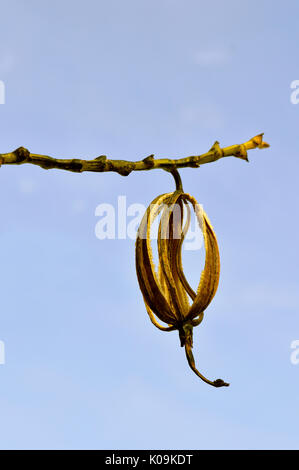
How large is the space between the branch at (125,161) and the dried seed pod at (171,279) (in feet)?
1.04

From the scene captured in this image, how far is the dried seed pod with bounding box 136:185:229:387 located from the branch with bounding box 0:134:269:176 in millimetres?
317

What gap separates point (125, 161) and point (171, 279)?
1.20 meters

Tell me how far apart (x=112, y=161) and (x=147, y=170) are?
44 cm

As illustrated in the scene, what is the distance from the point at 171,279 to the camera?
788 centimetres

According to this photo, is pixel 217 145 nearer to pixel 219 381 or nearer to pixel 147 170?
pixel 147 170

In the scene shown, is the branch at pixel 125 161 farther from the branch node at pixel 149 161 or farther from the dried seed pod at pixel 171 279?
the dried seed pod at pixel 171 279

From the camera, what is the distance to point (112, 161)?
7.61 metres

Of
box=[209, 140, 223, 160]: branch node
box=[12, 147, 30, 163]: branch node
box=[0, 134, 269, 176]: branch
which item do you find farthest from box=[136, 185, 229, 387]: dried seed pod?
box=[12, 147, 30, 163]: branch node

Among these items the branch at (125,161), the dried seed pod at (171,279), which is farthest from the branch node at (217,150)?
the dried seed pod at (171,279)

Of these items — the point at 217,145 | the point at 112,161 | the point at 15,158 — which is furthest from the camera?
the point at 217,145

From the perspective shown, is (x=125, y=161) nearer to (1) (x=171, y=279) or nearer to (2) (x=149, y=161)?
(2) (x=149, y=161)

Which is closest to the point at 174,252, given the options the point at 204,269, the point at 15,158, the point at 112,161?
the point at 204,269

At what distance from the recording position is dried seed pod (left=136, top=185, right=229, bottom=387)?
7.70 m

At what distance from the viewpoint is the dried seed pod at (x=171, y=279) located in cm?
770
